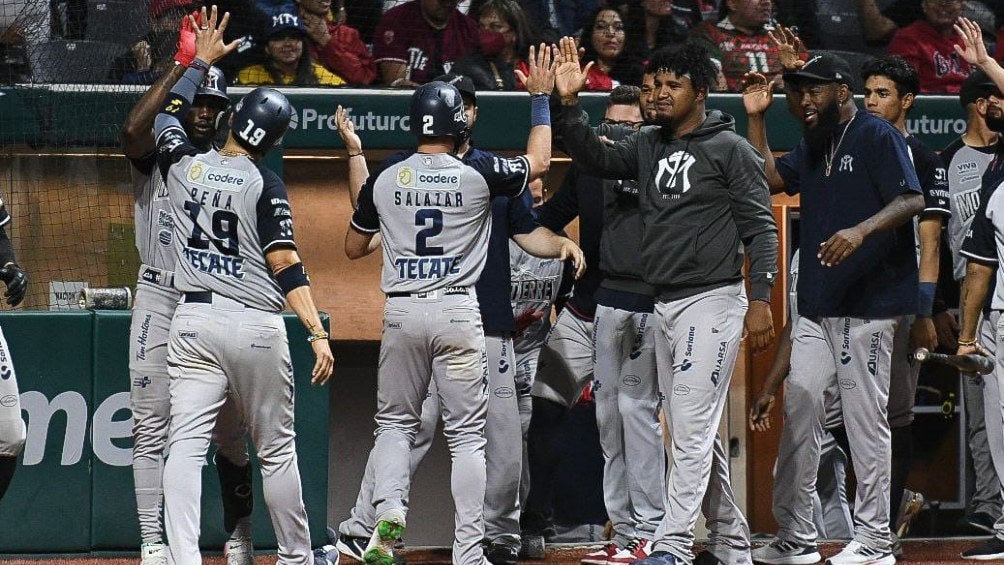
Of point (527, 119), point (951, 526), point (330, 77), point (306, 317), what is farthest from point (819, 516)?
point (330, 77)

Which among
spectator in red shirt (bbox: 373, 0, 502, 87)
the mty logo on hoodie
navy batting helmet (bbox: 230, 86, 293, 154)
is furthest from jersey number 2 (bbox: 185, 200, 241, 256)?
spectator in red shirt (bbox: 373, 0, 502, 87)

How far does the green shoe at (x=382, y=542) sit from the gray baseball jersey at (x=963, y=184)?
3379mm

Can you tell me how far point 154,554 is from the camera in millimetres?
5258

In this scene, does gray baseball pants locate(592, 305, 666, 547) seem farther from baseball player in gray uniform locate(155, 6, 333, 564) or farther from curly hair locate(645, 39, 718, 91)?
baseball player in gray uniform locate(155, 6, 333, 564)

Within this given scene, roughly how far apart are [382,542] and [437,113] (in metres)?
1.63

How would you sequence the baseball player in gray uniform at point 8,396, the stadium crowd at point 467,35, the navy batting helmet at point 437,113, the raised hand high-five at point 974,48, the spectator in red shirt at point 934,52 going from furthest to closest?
the spectator in red shirt at point 934,52 → the stadium crowd at point 467,35 → the raised hand high-five at point 974,48 → the navy batting helmet at point 437,113 → the baseball player in gray uniform at point 8,396

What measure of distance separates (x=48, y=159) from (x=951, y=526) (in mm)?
5362

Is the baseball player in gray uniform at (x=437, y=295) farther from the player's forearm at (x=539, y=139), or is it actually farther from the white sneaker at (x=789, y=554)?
the white sneaker at (x=789, y=554)

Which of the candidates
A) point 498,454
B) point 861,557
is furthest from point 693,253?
point 861,557

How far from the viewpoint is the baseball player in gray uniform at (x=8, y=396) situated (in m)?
4.94

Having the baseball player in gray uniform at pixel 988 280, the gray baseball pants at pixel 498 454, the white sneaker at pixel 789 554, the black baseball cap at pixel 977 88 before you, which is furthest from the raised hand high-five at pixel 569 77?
the black baseball cap at pixel 977 88

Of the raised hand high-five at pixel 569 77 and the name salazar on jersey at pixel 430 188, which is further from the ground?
the raised hand high-five at pixel 569 77

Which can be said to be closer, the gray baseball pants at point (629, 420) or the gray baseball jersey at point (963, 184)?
Answer: the gray baseball pants at point (629, 420)

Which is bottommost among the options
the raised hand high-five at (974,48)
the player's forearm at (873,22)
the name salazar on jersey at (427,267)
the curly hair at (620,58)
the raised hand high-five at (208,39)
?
the name salazar on jersey at (427,267)
